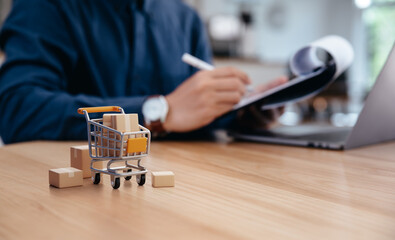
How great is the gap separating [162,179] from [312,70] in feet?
1.73

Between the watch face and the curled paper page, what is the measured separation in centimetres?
17

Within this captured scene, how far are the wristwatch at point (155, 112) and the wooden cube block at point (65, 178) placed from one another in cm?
40

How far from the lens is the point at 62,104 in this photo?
31.8 inches

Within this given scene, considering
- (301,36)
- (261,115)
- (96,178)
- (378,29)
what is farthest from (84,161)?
(378,29)

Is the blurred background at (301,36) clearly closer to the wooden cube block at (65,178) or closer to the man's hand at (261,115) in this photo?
the man's hand at (261,115)

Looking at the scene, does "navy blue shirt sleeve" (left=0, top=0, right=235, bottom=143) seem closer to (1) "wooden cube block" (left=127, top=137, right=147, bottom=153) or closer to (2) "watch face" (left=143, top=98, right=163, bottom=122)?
(2) "watch face" (left=143, top=98, right=163, bottom=122)

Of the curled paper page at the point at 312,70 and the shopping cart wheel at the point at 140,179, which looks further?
the curled paper page at the point at 312,70

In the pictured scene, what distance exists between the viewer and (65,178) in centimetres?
39

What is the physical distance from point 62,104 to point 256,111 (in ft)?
1.61

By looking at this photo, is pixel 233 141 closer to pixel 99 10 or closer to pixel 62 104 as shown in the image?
pixel 62 104

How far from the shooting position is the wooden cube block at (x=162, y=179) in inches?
15.9

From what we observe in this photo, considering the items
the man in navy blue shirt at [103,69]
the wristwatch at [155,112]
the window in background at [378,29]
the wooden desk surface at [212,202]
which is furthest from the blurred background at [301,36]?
the wooden desk surface at [212,202]

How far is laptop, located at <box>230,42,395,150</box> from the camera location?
0.67 metres

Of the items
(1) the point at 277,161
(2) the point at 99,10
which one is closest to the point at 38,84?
(2) the point at 99,10
